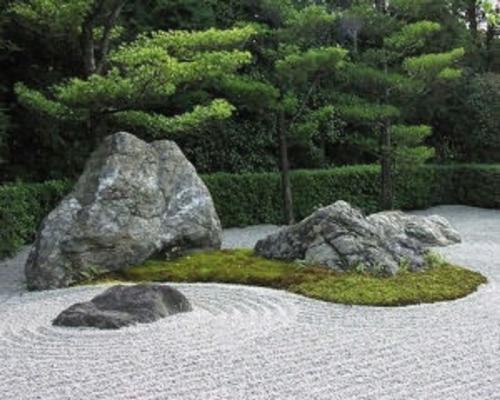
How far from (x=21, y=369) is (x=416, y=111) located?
1456 cm

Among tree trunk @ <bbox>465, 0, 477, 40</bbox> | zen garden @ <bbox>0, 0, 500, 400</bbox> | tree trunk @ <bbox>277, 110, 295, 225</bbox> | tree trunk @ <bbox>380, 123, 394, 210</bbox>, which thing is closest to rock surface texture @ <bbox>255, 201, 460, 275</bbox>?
zen garden @ <bbox>0, 0, 500, 400</bbox>

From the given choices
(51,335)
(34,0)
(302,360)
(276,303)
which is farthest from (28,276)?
(302,360)

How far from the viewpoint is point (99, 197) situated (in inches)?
318

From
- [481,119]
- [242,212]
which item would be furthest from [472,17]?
[242,212]

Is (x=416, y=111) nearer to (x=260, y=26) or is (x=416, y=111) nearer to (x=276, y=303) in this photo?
(x=260, y=26)

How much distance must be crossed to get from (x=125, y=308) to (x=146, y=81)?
3650mm

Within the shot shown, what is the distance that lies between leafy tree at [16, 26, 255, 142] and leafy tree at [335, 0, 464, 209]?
4.06 metres

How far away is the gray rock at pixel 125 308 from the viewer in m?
5.64

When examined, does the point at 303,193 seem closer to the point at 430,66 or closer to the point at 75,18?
the point at 430,66

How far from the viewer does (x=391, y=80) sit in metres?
13.1

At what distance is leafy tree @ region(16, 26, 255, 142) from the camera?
8.50m

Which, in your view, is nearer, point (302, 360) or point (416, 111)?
point (302, 360)

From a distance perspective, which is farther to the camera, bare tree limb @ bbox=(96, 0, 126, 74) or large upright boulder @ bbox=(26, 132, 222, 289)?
bare tree limb @ bbox=(96, 0, 126, 74)

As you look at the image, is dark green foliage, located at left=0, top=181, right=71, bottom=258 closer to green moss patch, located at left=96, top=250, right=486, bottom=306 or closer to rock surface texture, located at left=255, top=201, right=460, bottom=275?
green moss patch, located at left=96, top=250, right=486, bottom=306
